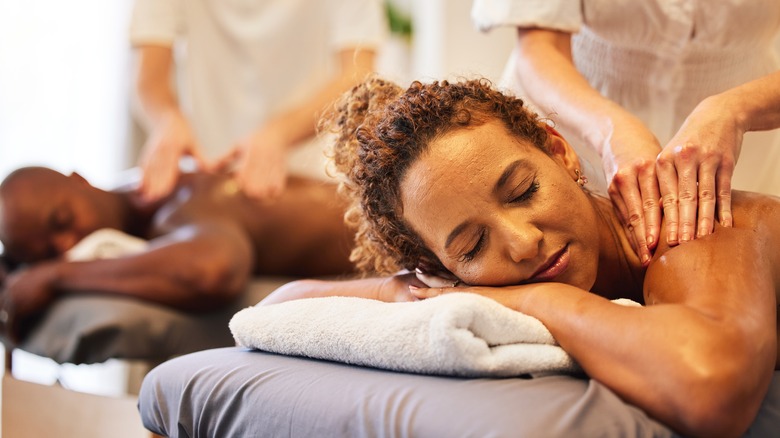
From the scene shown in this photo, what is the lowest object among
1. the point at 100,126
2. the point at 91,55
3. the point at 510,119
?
the point at 100,126

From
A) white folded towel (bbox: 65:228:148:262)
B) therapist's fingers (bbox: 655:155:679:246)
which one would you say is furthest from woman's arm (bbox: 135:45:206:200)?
therapist's fingers (bbox: 655:155:679:246)

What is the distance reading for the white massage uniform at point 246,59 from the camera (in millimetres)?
2982

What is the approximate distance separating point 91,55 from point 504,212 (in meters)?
3.03

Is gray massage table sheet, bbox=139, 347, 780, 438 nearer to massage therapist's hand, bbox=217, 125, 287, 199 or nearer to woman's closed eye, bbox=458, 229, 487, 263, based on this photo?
woman's closed eye, bbox=458, 229, 487, 263

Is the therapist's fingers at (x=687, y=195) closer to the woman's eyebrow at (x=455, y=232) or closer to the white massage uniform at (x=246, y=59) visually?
the woman's eyebrow at (x=455, y=232)

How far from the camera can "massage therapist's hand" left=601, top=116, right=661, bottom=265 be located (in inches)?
42.2

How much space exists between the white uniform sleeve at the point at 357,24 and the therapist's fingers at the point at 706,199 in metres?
1.89

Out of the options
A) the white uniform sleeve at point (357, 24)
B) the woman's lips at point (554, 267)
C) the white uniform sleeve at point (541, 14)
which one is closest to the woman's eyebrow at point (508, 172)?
the woman's lips at point (554, 267)

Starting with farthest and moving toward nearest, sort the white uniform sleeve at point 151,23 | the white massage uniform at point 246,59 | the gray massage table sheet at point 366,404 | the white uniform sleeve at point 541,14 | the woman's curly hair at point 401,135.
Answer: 1. the white massage uniform at point 246,59
2. the white uniform sleeve at point 151,23
3. the white uniform sleeve at point 541,14
4. the woman's curly hair at point 401,135
5. the gray massage table sheet at point 366,404

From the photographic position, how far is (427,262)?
1184mm

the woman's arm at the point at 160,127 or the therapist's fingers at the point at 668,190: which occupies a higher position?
the therapist's fingers at the point at 668,190

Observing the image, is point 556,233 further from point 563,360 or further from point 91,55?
point 91,55

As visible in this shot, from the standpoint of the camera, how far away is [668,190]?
3.49ft

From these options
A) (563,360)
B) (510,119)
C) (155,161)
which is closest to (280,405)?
(563,360)
